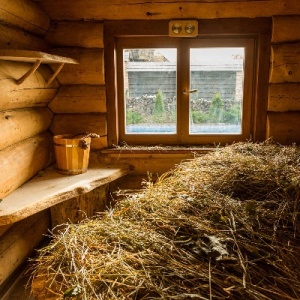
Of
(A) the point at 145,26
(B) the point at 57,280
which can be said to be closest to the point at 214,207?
(B) the point at 57,280

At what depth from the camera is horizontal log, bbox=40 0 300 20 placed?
297 centimetres

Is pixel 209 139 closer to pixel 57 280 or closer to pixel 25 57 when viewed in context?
pixel 25 57

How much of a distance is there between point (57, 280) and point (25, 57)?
1.46m

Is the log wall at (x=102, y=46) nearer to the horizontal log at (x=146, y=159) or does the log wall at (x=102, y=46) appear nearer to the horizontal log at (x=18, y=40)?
the horizontal log at (x=146, y=159)

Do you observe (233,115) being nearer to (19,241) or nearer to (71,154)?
(71,154)

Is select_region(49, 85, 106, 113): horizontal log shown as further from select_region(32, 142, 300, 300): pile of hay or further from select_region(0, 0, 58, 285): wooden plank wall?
select_region(32, 142, 300, 300): pile of hay

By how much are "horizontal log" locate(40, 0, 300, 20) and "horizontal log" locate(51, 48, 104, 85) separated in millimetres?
290

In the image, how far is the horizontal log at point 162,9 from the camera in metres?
2.97

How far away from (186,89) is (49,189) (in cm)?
156

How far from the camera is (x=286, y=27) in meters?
2.97

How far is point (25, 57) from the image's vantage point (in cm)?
216

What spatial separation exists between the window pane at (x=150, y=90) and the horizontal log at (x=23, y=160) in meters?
0.80

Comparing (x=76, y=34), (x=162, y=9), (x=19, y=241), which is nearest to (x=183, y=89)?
(x=162, y=9)


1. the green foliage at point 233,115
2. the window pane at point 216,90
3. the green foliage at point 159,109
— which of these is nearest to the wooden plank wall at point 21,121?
the green foliage at point 159,109
